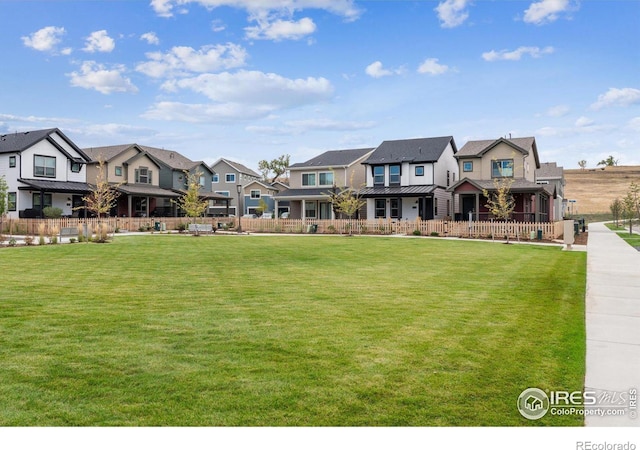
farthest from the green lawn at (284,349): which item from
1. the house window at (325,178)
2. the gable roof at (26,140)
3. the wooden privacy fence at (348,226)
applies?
the house window at (325,178)

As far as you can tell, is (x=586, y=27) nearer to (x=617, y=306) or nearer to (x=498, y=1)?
(x=498, y=1)

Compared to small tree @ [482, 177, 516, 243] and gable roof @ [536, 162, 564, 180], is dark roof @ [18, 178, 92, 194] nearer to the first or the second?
small tree @ [482, 177, 516, 243]

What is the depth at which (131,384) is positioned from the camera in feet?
15.5

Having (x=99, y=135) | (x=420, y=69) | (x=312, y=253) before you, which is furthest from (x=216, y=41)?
(x=99, y=135)

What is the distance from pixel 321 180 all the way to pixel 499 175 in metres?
17.3

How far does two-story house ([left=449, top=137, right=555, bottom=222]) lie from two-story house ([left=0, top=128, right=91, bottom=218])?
33.4 meters

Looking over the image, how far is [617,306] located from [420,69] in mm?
13730

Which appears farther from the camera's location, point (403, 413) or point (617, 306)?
point (617, 306)

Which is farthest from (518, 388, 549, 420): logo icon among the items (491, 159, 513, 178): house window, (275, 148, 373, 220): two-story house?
(275, 148, 373, 220): two-story house

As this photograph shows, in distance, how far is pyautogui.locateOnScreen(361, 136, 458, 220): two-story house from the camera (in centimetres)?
4144

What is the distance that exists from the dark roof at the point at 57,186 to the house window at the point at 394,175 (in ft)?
88.7

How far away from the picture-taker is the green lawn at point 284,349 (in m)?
4.19

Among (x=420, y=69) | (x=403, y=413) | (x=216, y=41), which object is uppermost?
(x=216, y=41)

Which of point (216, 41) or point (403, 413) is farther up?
point (216, 41)
